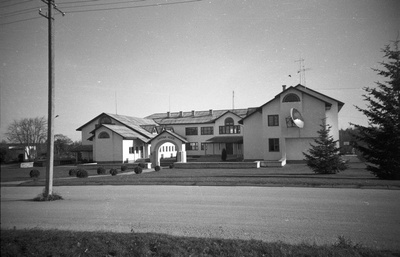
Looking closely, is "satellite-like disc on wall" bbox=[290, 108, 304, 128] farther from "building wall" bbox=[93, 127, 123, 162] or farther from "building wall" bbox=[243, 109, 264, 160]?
"building wall" bbox=[93, 127, 123, 162]

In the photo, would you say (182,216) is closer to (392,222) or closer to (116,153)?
(392,222)

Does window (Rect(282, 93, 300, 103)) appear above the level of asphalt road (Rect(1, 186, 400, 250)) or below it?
above

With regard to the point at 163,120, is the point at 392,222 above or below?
below

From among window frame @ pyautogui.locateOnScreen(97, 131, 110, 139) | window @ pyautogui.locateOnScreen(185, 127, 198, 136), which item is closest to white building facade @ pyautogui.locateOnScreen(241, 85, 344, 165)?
window @ pyautogui.locateOnScreen(185, 127, 198, 136)

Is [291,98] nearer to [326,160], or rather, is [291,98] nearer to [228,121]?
[326,160]

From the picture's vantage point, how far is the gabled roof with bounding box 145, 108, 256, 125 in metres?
46.5

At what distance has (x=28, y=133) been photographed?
270 inches

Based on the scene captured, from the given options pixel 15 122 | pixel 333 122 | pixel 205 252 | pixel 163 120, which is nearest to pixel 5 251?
pixel 15 122

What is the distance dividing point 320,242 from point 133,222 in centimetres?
509

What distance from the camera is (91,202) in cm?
978

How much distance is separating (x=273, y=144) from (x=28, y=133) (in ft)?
89.4

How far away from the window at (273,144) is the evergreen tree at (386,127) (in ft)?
50.4

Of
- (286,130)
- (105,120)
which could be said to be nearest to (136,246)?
(286,130)

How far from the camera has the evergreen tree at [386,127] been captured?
1281 centimetres
